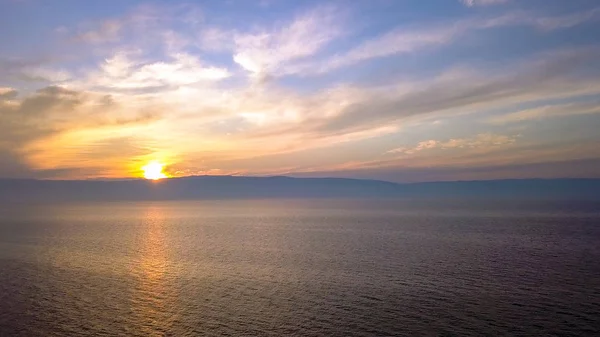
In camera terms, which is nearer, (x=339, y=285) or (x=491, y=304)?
(x=491, y=304)

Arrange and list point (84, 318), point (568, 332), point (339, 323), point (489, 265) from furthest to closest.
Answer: point (489, 265)
point (84, 318)
point (339, 323)
point (568, 332)

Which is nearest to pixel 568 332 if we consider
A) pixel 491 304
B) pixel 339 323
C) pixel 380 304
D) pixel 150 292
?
pixel 491 304

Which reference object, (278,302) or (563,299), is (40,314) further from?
(563,299)

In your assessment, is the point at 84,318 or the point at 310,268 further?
the point at 310,268

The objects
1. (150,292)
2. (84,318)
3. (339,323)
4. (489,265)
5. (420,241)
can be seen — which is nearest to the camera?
(339,323)

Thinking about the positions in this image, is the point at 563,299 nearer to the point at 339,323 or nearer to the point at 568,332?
the point at 568,332

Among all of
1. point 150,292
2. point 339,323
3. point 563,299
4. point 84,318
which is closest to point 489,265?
point 563,299
